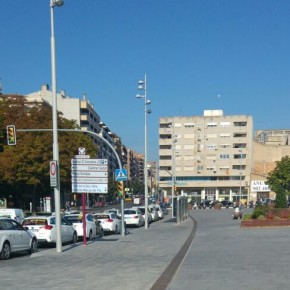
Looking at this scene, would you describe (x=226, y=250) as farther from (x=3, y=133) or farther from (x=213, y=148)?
(x=213, y=148)

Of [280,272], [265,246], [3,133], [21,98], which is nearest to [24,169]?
[3,133]

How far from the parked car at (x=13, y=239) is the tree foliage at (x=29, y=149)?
32.5 m

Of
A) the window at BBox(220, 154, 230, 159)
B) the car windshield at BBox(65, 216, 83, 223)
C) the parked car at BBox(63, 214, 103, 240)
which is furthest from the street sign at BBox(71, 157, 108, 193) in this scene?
the window at BBox(220, 154, 230, 159)

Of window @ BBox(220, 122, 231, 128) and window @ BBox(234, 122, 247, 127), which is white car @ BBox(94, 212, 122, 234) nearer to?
window @ BBox(220, 122, 231, 128)

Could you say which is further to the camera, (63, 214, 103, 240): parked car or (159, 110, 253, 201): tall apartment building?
(159, 110, 253, 201): tall apartment building

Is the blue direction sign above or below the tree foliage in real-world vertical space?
below

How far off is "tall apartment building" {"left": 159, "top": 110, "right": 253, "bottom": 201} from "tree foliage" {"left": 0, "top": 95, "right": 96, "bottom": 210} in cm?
6996

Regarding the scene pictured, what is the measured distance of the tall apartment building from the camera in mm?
126625

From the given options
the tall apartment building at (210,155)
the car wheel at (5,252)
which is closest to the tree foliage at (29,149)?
the car wheel at (5,252)

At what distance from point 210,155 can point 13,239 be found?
11002cm

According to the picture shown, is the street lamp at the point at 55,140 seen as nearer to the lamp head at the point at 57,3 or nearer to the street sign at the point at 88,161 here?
the lamp head at the point at 57,3

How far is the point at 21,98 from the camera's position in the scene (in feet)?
193

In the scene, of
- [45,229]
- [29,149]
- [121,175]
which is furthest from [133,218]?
[45,229]

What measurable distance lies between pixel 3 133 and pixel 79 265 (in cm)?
4220
